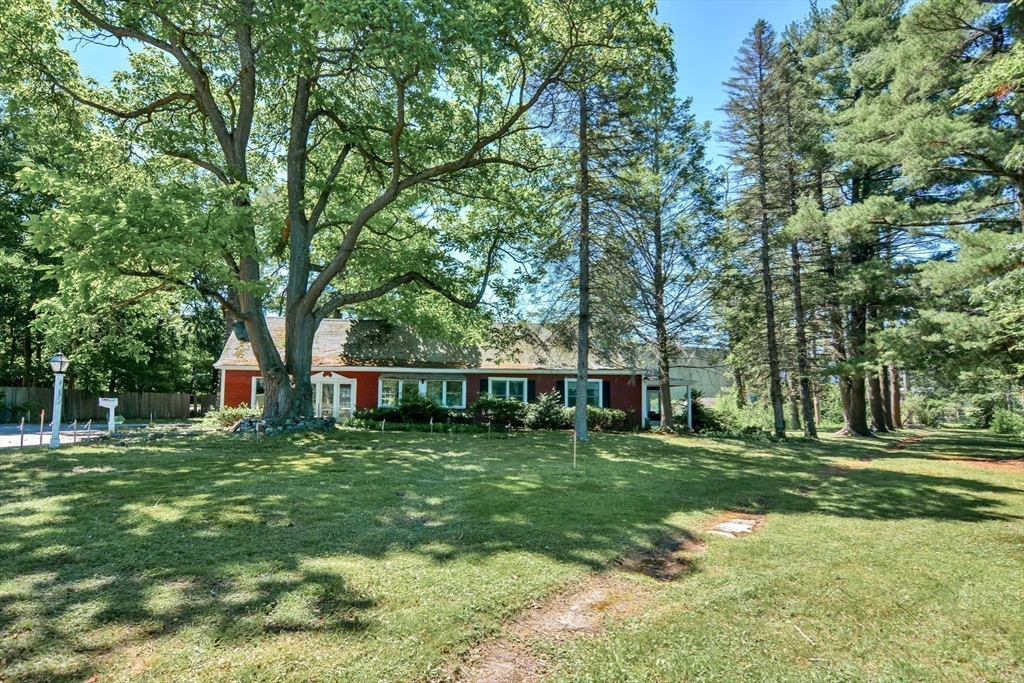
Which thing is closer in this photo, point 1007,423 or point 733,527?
point 733,527

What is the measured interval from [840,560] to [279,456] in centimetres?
907

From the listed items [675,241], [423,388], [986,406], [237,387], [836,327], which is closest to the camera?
[675,241]

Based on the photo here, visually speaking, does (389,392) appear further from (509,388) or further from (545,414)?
(545,414)

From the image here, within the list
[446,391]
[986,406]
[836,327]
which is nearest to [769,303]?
[836,327]

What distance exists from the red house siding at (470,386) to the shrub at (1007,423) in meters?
17.8

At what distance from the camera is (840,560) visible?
484 centimetres

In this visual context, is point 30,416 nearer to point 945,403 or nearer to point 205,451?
point 205,451

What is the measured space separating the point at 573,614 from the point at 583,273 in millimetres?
12836

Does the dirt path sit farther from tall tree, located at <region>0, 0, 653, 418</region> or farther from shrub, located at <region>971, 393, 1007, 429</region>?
shrub, located at <region>971, 393, 1007, 429</region>

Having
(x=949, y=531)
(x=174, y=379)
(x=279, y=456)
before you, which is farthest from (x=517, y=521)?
(x=174, y=379)

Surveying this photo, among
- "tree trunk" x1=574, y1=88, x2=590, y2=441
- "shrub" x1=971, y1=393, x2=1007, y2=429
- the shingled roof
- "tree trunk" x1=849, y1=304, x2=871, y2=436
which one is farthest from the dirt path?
"shrub" x1=971, y1=393, x2=1007, y2=429

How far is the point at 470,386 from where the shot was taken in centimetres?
2283

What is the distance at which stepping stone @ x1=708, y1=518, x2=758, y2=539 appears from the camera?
19.0 ft

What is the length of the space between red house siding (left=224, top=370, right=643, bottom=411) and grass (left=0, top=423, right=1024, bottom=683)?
45.1 feet
